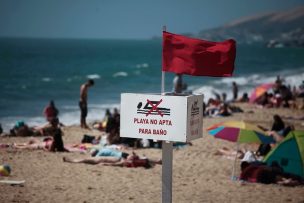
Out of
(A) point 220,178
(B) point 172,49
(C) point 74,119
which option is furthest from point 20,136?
(B) point 172,49

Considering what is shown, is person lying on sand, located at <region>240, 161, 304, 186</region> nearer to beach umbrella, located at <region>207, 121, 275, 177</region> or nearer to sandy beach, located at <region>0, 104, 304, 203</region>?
sandy beach, located at <region>0, 104, 304, 203</region>

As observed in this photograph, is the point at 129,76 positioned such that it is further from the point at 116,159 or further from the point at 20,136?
the point at 116,159

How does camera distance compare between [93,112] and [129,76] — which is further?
[129,76]

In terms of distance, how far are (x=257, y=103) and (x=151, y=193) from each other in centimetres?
1761

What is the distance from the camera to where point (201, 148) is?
1702 cm

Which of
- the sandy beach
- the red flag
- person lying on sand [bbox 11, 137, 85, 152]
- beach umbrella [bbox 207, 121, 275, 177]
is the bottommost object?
the sandy beach

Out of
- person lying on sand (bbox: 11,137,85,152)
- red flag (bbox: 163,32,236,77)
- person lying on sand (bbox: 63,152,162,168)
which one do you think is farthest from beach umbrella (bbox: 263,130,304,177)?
red flag (bbox: 163,32,236,77)

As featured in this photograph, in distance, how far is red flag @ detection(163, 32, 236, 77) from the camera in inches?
310

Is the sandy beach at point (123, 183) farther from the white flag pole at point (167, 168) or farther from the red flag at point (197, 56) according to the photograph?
the red flag at point (197, 56)

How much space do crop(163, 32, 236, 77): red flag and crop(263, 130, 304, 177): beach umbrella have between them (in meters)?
5.88

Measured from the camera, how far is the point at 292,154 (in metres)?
13.4

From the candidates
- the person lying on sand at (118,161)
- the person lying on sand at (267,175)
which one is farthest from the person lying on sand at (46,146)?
the person lying on sand at (267,175)

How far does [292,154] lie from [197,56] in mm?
6104

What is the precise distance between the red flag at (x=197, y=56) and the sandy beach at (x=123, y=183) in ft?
12.5
